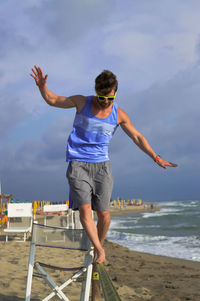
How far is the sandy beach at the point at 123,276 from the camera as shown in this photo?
15.3 ft

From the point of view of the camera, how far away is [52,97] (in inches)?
110

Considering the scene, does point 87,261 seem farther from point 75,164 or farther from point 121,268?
point 121,268

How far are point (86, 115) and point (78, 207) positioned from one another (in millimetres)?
791

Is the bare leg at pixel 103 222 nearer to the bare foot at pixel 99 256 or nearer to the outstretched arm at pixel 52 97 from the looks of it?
the bare foot at pixel 99 256

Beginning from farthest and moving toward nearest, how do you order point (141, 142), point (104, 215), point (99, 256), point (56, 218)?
point (56, 218)
point (141, 142)
point (104, 215)
point (99, 256)

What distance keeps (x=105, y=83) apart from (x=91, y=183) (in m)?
0.86

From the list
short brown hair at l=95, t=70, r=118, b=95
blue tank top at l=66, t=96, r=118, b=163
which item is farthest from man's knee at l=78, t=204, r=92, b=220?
short brown hair at l=95, t=70, r=118, b=95

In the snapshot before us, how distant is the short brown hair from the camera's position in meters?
2.73

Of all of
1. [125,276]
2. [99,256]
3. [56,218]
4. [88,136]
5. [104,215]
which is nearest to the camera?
[99,256]

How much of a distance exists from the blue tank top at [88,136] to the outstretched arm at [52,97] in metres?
0.10

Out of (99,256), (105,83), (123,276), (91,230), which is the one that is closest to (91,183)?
(91,230)

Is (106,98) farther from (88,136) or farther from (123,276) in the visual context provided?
(123,276)

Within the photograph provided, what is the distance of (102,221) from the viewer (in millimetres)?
2971

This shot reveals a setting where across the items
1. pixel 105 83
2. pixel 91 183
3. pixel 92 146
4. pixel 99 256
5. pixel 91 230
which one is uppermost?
pixel 105 83
